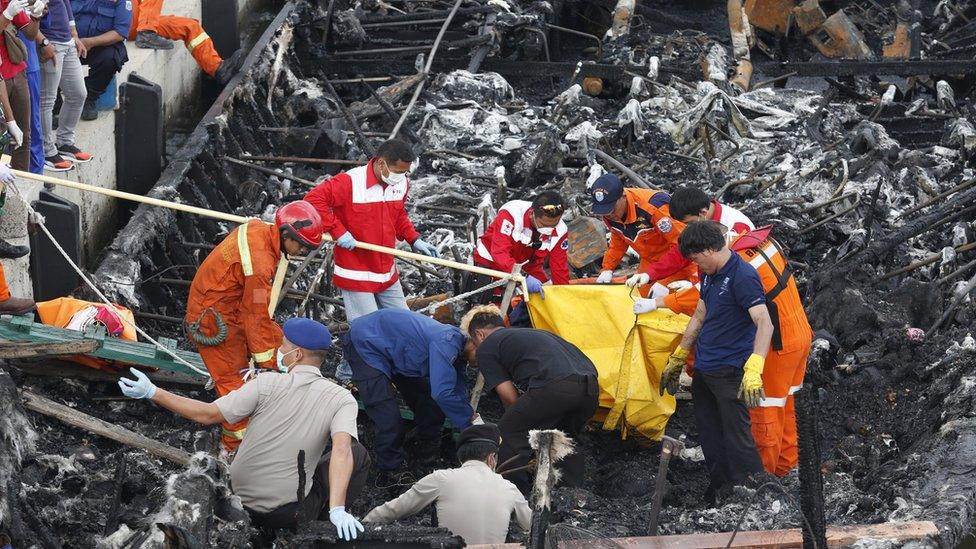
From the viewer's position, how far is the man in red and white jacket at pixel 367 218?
8133mm

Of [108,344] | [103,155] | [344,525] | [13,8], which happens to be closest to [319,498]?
[344,525]

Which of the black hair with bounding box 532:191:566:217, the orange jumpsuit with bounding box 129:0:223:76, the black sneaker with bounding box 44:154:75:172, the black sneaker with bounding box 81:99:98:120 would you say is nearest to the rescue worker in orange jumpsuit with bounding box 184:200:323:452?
the black hair with bounding box 532:191:566:217

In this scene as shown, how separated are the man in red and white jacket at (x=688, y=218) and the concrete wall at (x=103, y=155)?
365cm

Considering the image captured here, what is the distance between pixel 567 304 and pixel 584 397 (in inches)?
44.5

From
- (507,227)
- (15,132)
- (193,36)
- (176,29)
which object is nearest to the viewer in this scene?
(15,132)

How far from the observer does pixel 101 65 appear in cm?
1041

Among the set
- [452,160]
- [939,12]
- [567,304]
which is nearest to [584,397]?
[567,304]

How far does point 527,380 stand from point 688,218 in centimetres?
147

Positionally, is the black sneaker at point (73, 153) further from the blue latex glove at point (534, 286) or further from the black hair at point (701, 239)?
the black hair at point (701, 239)

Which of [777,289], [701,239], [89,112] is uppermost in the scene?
[701,239]

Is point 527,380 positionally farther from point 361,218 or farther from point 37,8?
point 37,8

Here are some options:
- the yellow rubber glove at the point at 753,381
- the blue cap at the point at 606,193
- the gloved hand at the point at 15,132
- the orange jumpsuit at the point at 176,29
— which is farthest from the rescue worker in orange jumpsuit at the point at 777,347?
the orange jumpsuit at the point at 176,29

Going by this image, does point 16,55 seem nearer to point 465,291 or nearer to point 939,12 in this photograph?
point 465,291

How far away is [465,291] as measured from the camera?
8.95 meters
